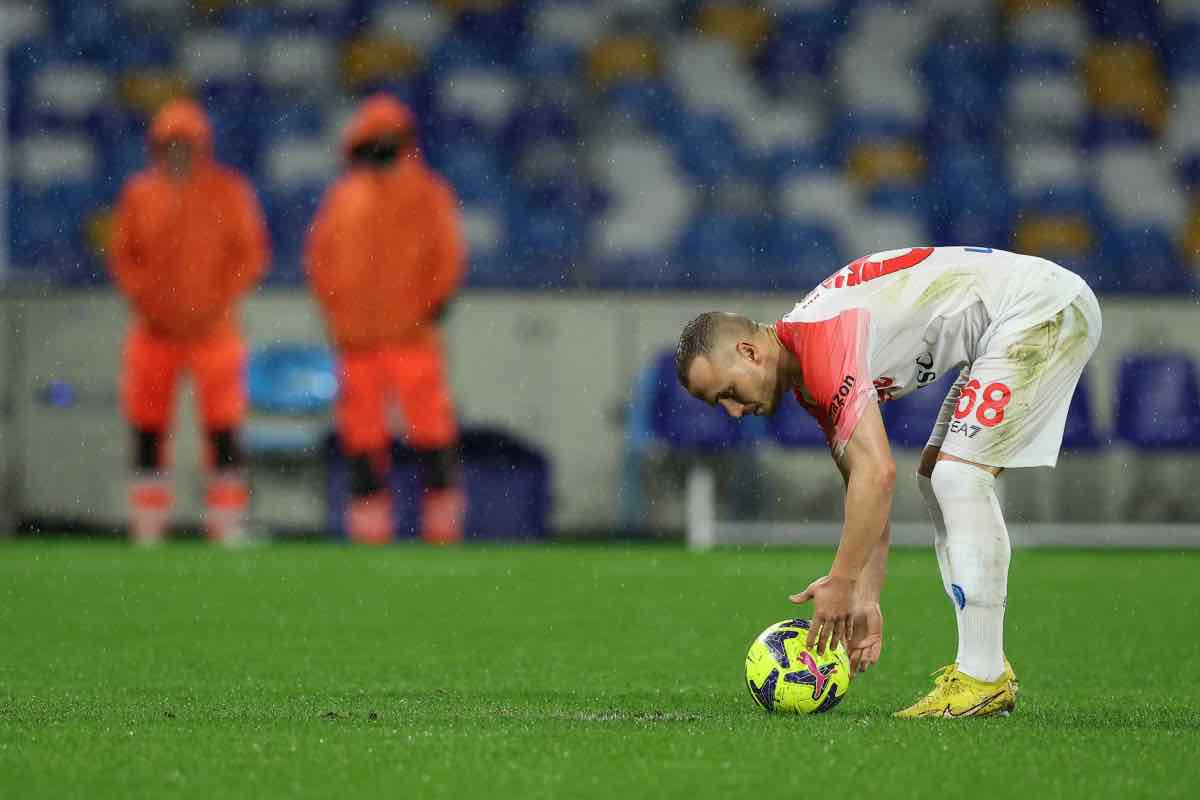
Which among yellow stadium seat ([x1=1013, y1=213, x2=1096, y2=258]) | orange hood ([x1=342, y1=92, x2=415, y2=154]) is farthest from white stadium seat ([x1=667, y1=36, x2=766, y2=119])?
orange hood ([x1=342, y1=92, x2=415, y2=154])

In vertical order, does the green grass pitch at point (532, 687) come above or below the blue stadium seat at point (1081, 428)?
below

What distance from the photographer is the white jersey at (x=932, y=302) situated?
16.5 ft

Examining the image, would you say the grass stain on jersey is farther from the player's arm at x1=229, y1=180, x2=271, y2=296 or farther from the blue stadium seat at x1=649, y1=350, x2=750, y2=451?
the player's arm at x1=229, y1=180, x2=271, y2=296

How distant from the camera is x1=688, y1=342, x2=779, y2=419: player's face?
15.7 feet

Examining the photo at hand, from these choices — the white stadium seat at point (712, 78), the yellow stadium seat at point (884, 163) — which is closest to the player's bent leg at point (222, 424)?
the white stadium seat at point (712, 78)

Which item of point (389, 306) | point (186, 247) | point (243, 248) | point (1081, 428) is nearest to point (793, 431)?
point (1081, 428)

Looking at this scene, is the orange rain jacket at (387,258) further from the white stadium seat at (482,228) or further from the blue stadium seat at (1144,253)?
the blue stadium seat at (1144,253)

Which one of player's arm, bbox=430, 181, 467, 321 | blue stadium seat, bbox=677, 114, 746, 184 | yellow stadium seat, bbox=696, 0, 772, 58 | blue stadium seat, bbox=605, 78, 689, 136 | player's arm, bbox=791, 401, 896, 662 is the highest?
yellow stadium seat, bbox=696, 0, 772, 58

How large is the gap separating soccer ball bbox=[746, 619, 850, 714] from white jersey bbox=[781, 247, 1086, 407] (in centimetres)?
71

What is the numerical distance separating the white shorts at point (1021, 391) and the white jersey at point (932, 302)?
0.05 metres

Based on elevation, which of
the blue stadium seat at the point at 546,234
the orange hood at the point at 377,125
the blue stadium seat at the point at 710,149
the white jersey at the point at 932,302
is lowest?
the white jersey at the point at 932,302

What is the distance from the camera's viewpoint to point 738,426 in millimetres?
13141

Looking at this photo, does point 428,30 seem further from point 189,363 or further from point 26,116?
point 189,363

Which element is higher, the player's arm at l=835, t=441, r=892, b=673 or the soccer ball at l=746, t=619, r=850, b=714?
the player's arm at l=835, t=441, r=892, b=673
